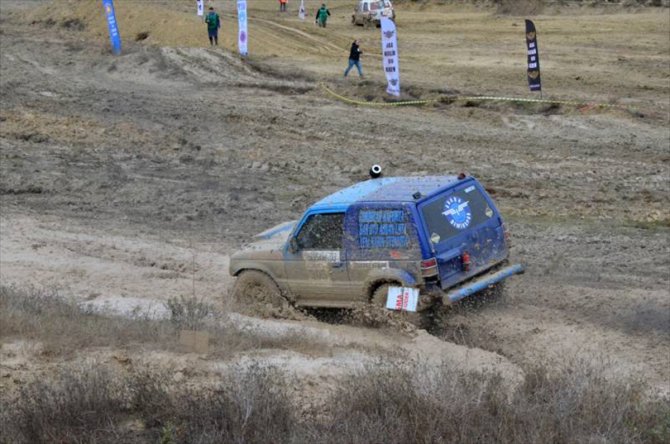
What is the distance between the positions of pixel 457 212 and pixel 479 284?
0.86m

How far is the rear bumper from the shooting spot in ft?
38.3

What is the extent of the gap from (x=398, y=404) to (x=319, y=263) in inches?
194

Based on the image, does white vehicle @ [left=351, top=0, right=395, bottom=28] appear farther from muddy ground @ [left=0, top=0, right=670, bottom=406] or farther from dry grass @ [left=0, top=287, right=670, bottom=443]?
dry grass @ [left=0, top=287, right=670, bottom=443]

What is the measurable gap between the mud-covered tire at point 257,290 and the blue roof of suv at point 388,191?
1187mm

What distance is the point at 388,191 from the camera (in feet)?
40.8

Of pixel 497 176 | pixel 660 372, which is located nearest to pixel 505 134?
pixel 497 176

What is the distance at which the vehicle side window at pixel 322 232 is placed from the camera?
12.4 metres

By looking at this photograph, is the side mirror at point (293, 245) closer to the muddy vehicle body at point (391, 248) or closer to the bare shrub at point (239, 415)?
the muddy vehicle body at point (391, 248)

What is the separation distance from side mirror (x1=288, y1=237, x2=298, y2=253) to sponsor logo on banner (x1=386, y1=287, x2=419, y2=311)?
149cm

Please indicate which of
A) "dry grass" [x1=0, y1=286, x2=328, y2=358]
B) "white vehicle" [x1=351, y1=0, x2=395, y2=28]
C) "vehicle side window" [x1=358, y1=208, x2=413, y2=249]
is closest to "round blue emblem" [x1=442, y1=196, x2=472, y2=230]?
"vehicle side window" [x1=358, y1=208, x2=413, y2=249]

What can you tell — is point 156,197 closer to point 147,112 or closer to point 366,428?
point 147,112

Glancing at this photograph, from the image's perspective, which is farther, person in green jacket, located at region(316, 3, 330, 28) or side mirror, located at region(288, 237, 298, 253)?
person in green jacket, located at region(316, 3, 330, 28)

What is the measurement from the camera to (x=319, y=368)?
9.54 m

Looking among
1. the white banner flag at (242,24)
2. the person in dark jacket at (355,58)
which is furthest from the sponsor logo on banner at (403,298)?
the white banner flag at (242,24)
